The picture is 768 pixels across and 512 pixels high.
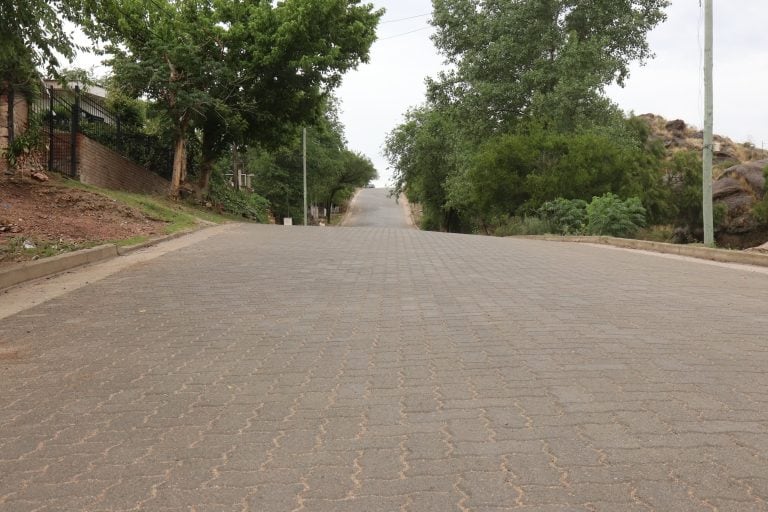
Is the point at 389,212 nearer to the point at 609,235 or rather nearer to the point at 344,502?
the point at 609,235

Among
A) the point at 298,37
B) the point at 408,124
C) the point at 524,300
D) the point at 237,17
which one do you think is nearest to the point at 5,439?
the point at 524,300

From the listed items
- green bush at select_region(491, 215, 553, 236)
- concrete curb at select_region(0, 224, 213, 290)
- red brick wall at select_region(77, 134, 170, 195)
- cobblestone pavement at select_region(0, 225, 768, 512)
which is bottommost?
cobblestone pavement at select_region(0, 225, 768, 512)

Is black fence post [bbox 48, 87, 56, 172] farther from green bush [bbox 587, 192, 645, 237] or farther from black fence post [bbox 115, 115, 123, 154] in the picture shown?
green bush [bbox 587, 192, 645, 237]

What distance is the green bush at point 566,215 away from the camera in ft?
77.9

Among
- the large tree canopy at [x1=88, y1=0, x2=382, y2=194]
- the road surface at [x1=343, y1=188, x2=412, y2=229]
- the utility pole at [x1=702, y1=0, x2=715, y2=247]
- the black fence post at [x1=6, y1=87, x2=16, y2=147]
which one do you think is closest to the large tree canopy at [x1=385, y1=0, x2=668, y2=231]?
the large tree canopy at [x1=88, y1=0, x2=382, y2=194]

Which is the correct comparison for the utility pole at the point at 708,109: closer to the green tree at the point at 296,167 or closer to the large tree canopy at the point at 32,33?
the large tree canopy at the point at 32,33

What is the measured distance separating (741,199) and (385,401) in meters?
35.9

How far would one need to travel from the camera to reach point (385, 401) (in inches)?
173

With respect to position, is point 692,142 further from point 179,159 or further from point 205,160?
point 179,159

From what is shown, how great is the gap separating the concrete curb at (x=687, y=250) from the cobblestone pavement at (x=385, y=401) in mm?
4761

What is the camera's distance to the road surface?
73.4 m

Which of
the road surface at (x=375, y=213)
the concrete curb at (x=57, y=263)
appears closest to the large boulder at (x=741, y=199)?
the road surface at (x=375, y=213)

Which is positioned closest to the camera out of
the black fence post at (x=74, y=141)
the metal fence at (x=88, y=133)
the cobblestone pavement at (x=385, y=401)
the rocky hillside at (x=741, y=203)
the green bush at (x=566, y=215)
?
the cobblestone pavement at (x=385, y=401)

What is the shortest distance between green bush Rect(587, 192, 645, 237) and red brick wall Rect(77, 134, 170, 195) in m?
16.1
